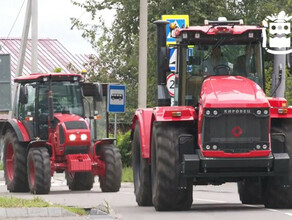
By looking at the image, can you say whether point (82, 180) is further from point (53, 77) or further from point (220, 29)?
point (220, 29)

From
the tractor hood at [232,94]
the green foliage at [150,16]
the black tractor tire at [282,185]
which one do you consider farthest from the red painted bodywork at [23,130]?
the green foliage at [150,16]

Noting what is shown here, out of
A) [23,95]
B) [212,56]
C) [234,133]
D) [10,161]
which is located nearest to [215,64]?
[212,56]

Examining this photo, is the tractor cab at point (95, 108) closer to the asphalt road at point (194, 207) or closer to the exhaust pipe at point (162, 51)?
the asphalt road at point (194, 207)

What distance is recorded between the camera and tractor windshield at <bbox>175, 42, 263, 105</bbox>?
20812 millimetres

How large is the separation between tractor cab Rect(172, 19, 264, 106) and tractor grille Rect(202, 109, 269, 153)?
1.17 m

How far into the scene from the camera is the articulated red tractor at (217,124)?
64.5 ft

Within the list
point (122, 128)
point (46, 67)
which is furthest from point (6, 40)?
point (122, 128)

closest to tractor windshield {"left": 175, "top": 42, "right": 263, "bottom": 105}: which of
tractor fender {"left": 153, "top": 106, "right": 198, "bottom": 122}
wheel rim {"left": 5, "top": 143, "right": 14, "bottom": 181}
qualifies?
tractor fender {"left": 153, "top": 106, "right": 198, "bottom": 122}

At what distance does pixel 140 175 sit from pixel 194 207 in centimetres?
117

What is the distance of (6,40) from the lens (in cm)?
9325

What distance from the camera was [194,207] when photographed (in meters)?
21.7

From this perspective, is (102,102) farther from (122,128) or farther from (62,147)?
(122,128)

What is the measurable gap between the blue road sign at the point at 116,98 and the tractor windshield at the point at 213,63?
17.0 metres

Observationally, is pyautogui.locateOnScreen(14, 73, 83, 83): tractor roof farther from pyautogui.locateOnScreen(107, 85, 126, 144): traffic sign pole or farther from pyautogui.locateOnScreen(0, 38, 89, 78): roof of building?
pyautogui.locateOnScreen(0, 38, 89, 78): roof of building
